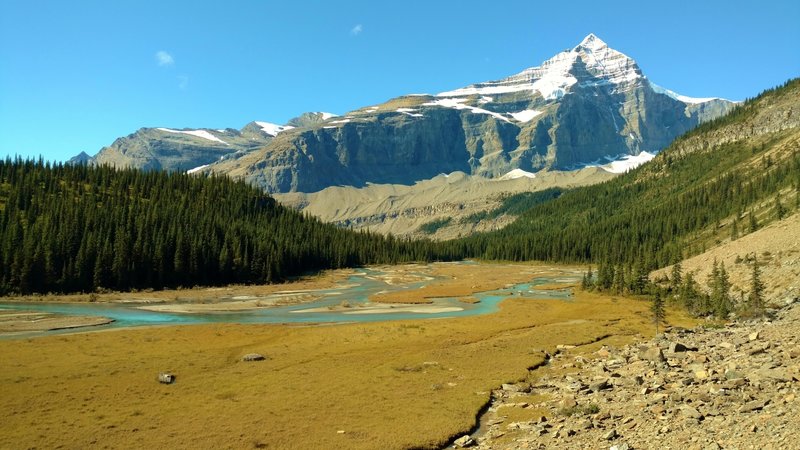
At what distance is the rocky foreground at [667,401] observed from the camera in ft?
69.1

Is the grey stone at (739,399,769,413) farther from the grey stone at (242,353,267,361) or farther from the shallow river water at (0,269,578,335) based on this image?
the shallow river water at (0,269,578,335)

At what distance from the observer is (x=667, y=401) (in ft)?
90.7

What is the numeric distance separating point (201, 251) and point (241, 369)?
103 meters

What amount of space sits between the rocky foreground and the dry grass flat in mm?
3438

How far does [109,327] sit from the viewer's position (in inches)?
2675

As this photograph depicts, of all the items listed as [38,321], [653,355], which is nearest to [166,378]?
[653,355]

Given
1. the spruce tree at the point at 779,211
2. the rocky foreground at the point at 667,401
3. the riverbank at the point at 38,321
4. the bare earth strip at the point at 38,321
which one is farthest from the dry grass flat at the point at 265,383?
the spruce tree at the point at 779,211

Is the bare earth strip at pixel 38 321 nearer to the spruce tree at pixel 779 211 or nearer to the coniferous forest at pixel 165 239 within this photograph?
the coniferous forest at pixel 165 239

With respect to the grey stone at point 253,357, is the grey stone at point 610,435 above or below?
above

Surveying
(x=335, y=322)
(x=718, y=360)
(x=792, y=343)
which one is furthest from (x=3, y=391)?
(x=792, y=343)

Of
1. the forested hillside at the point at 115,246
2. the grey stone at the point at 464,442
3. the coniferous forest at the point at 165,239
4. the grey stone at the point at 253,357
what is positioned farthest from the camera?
the coniferous forest at the point at 165,239

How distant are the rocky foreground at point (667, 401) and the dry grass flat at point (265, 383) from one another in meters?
3.44

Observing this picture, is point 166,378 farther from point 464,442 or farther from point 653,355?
point 653,355

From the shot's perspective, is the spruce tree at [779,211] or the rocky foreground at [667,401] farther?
the spruce tree at [779,211]
